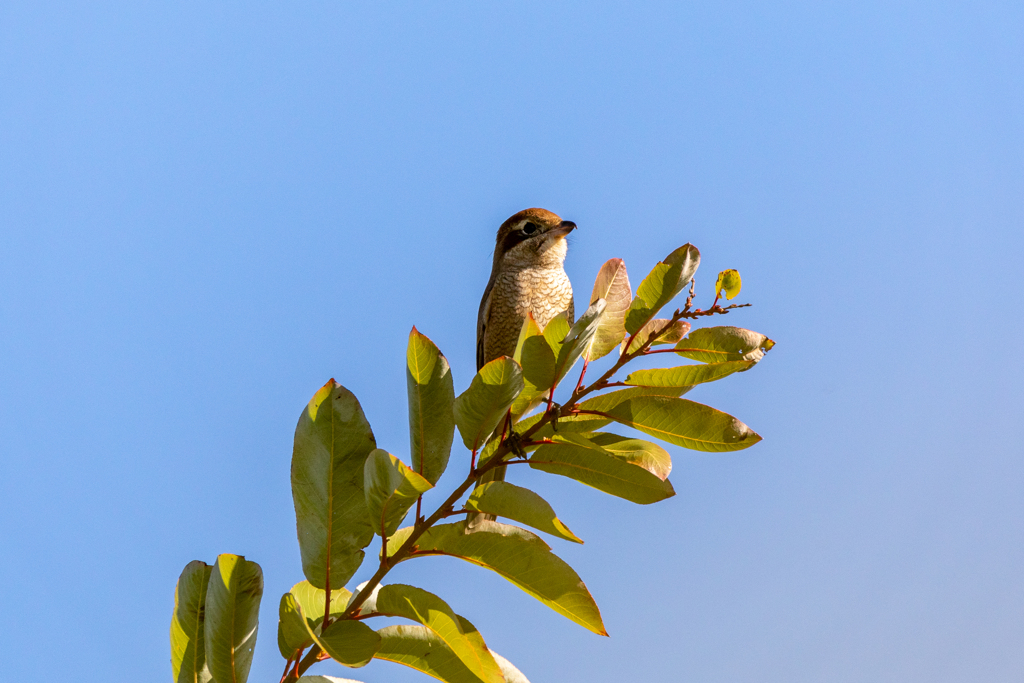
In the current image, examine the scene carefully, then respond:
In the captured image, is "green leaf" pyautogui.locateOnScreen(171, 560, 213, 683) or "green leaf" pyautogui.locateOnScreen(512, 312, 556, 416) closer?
"green leaf" pyautogui.locateOnScreen(171, 560, 213, 683)

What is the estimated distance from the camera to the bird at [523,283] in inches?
172

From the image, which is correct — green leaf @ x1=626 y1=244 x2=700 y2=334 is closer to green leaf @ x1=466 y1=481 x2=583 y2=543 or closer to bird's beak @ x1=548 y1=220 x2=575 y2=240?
green leaf @ x1=466 y1=481 x2=583 y2=543

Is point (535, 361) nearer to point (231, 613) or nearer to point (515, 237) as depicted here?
point (231, 613)

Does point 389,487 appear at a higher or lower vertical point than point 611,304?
lower

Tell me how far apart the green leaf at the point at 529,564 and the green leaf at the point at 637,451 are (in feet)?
0.97

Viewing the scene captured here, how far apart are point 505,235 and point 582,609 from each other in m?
3.52

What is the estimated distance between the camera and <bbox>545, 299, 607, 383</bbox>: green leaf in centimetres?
172

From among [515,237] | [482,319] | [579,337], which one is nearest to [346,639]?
[579,337]

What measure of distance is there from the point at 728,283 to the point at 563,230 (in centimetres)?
290

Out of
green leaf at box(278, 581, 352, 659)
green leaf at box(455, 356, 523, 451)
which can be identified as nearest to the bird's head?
green leaf at box(455, 356, 523, 451)

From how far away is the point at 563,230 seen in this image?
4.72 metres

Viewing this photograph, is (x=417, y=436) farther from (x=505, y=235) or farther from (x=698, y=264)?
(x=505, y=235)

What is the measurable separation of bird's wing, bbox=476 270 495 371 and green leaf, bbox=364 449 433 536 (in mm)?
3047

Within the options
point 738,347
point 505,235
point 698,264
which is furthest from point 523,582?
point 505,235
